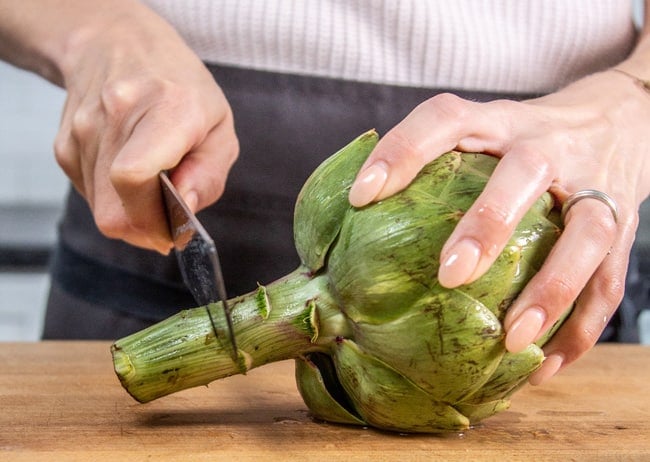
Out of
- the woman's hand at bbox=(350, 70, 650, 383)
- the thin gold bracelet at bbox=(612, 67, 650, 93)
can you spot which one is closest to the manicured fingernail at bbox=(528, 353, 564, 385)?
the woman's hand at bbox=(350, 70, 650, 383)

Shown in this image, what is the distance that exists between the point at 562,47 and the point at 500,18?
3.6 inches

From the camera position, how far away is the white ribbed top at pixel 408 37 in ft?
3.65

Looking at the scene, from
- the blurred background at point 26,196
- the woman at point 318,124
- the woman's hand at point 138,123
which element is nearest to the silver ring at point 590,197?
the woman at point 318,124

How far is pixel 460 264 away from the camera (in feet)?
1.99

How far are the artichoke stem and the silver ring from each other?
0.67 feet

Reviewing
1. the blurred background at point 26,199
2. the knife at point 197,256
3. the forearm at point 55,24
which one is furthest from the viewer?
the blurred background at point 26,199

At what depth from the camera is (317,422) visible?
2.41ft

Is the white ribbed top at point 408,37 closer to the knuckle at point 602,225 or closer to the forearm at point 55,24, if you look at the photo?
the forearm at point 55,24

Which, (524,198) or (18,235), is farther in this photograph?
(18,235)

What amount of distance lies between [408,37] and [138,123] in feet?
1.41

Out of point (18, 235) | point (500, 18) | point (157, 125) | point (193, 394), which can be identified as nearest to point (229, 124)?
point (157, 125)

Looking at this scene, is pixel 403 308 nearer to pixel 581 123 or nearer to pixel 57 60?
pixel 581 123

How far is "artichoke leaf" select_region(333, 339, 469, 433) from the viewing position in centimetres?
65

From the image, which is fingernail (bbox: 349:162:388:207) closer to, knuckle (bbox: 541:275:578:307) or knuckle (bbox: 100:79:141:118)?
knuckle (bbox: 541:275:578:307)
